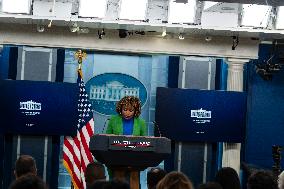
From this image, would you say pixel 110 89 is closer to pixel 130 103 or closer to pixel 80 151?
pixel 80 151

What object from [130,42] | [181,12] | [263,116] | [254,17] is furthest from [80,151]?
[263,116]

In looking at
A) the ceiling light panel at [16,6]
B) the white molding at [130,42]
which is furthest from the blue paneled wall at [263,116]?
the ceiling light panel at [16,6]

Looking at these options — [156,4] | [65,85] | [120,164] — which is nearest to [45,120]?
[65,85]

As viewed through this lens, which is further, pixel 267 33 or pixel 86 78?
pixel 86 78

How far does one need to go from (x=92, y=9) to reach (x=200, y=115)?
2428 millimetres

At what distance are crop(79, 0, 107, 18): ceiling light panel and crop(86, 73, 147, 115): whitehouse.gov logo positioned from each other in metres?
2.46

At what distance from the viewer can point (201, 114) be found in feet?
30.3

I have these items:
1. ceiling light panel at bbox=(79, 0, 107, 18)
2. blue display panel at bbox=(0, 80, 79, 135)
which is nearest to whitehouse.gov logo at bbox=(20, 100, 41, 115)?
blue display panel at bbox=(0, 80, 79, 135)

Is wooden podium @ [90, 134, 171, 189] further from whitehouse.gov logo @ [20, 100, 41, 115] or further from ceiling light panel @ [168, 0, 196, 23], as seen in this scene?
whitehouse.gov logo @ [20, 100, 41, 115]

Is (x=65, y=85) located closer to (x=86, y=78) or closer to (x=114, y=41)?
(x=114, y=41)

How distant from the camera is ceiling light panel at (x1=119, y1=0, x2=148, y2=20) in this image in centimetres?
826

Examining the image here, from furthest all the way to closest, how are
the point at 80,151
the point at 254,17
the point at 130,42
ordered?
the point at 130,42
the point at 254,17
the point at 80,151

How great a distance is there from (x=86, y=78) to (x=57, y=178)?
1861 millimetres

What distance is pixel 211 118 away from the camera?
9258 millimetres
